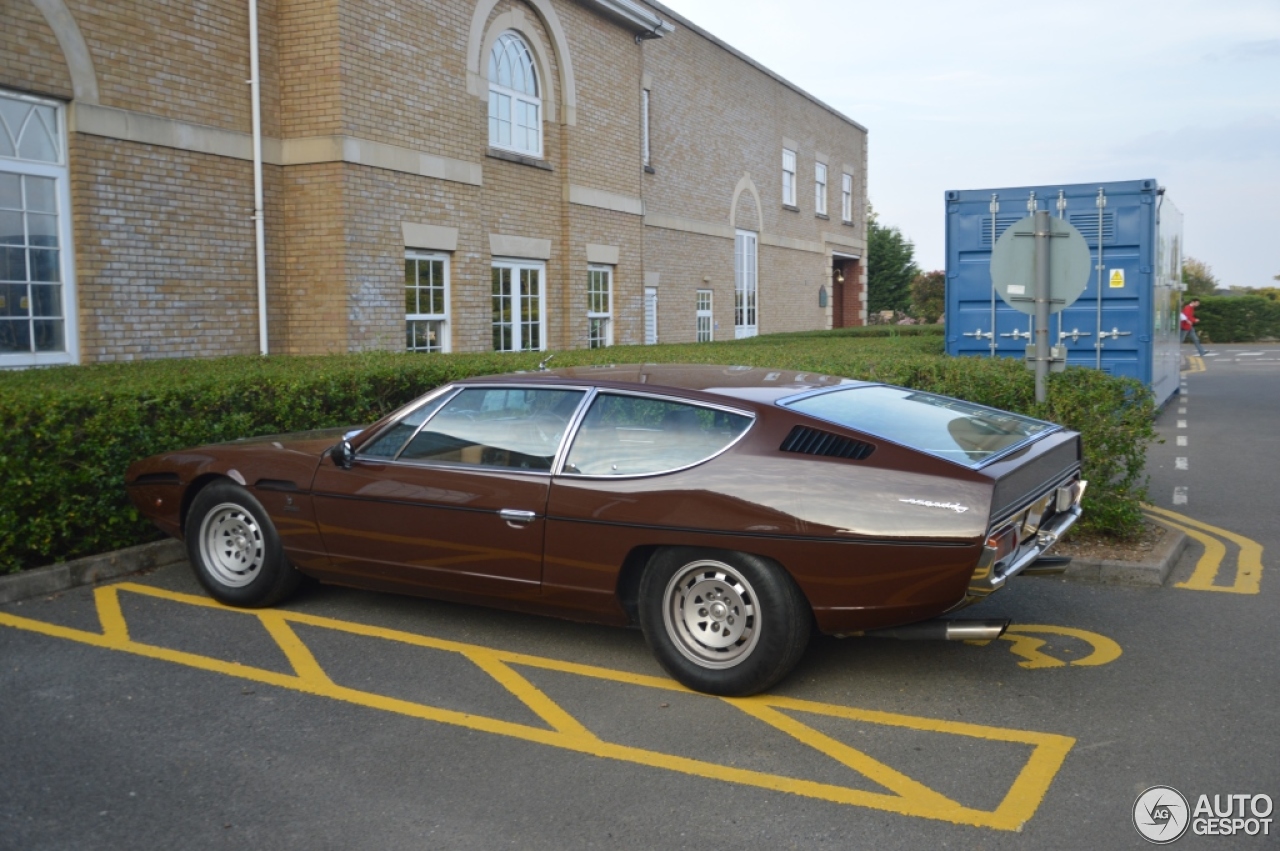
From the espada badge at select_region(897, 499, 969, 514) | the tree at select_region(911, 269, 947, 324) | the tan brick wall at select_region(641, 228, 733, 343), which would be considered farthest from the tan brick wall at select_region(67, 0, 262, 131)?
the tree at select_region(911, 269, 947, 324)

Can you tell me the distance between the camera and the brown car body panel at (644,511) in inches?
187

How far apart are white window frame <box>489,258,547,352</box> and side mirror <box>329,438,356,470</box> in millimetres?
10330

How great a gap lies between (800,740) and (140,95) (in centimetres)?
1020

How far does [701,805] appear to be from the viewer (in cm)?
405

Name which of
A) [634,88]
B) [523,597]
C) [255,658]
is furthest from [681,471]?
[634,88]

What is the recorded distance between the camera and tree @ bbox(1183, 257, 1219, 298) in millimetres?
58781

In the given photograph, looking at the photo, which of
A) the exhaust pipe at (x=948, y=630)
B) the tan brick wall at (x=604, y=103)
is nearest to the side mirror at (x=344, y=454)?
the exhaust pipe at (x=948, y=630)

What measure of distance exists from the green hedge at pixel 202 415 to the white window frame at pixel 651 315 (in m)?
12.7

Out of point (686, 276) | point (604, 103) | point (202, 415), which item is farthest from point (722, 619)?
point (686, 276)

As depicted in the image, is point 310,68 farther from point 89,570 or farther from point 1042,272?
point 1042,272

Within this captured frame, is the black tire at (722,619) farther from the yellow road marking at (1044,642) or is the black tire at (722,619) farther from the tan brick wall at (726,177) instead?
the tan brick wall at (726,177)

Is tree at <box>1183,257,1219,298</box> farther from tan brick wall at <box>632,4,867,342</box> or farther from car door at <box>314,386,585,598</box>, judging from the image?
car door at <box>314,386,585,598</box>

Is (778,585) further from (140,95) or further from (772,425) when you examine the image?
(140,95)

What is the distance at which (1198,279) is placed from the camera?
61.6 meters
